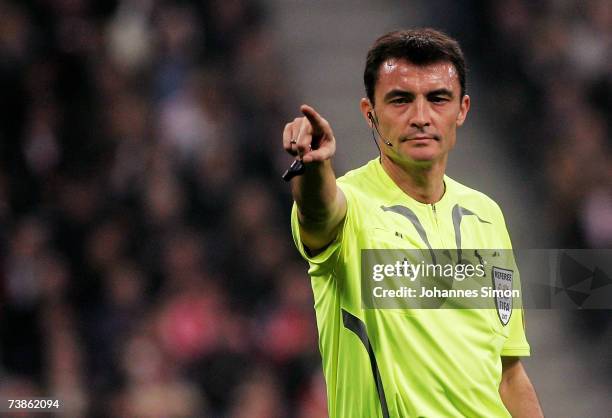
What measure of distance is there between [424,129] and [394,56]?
27cm

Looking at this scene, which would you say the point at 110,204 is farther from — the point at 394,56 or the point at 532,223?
the point at 394,56

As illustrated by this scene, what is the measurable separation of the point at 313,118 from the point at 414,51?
0.76m

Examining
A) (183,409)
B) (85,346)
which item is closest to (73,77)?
(85,346)

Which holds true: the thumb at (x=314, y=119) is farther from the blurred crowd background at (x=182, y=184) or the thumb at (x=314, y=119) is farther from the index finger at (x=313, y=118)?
the blurred crowd background at (x=182, y=184)

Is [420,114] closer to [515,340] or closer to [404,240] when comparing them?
[404,240]

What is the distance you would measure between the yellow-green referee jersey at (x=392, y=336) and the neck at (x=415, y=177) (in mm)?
31

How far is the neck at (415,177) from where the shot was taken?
3.41 metres

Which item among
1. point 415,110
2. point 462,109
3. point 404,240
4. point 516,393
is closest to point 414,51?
point 415,110

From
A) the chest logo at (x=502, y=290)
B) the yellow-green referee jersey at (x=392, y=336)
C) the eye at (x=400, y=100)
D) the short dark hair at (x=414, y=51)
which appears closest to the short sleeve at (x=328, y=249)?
the yellow-green referee jersey at (x=392, y=336)

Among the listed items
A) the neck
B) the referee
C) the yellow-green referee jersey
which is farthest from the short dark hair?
the yellow-green referee jersey

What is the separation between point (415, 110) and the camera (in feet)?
11.0

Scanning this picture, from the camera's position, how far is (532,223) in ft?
26.6

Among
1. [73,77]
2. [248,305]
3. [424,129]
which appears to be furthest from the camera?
[73,77]

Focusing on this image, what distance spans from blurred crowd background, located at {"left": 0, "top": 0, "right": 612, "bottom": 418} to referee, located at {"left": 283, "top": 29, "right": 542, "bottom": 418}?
130 inches
